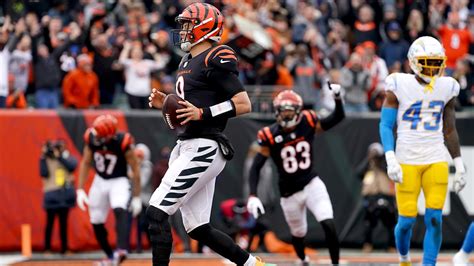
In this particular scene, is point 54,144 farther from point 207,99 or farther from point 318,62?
point 207,99

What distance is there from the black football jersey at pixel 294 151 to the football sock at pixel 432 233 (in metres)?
1.81

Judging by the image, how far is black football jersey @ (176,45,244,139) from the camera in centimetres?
789

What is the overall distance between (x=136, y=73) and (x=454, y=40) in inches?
200

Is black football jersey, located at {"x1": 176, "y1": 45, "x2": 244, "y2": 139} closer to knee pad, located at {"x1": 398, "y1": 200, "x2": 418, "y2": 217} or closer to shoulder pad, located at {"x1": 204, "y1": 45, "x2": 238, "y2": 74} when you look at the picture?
shoulder pad, located at {"x1": 204, "y1": 45, "x2": 238, "y2": 74}

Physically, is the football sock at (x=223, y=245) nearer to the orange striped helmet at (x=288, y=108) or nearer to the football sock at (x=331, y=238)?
the football sock at (x=331, y=238)

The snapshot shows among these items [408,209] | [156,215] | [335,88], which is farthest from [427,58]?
[156,215]

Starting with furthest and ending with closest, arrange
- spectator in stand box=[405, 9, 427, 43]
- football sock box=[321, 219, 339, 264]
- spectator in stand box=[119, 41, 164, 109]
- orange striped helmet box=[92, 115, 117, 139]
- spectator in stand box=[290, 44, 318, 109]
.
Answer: spectator in stand box=[405, 9, 427, 43]
spectator in stand box=[290, 44, 318, 109]
spectator in stand box=[119, 41, 164, 109]
orange striped helmet box=[92, 115, 117, 139]
football sock box=[321, 219, 339, 264]

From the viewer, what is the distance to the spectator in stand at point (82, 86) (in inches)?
592

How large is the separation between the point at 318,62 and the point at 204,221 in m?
9.29

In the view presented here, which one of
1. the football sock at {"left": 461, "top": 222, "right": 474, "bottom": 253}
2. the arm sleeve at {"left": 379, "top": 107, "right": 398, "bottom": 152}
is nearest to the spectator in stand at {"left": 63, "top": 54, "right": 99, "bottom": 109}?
A: the arm sleeve at {"left": 379, "top": 107, "right": 398, "bottom": 152}

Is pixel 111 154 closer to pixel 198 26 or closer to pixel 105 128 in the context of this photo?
pixel 105 128

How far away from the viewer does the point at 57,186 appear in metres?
14.4

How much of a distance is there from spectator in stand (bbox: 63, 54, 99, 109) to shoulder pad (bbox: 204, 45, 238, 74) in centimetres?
734

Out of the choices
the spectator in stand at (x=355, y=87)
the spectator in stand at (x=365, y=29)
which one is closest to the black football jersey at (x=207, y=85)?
the spectator in stand at (x=355, y=87)
